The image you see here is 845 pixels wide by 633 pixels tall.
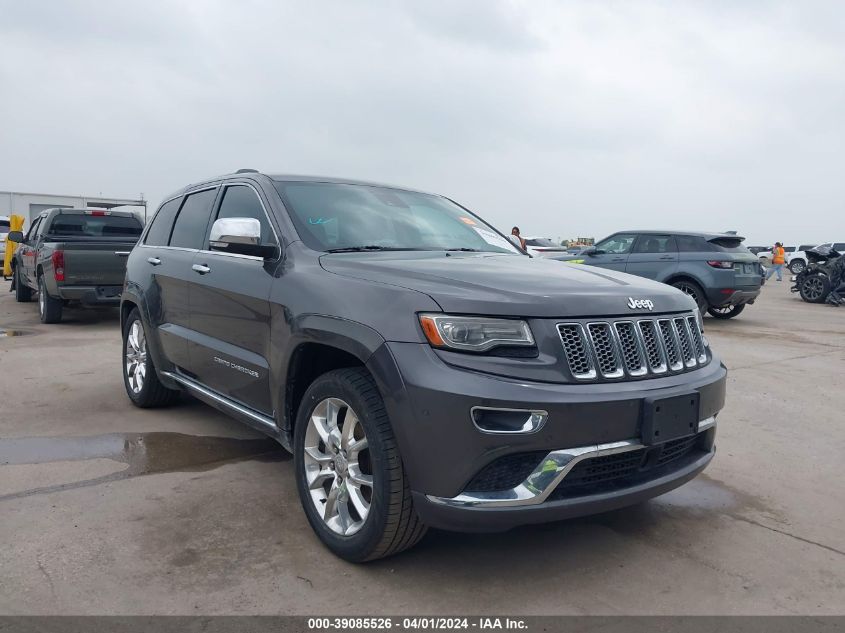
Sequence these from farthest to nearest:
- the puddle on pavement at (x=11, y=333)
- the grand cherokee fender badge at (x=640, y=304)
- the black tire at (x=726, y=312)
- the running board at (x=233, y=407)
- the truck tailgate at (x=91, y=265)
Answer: the black tire at (x=726, y=312) → the truck tailgate at (x=91, y=265) → the puddle on pavement at (x=11, y=333) → the running board at (x=233, y=407) → the grand cherokee fender badge at (x=640, y=304)

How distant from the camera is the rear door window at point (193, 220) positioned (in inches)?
179

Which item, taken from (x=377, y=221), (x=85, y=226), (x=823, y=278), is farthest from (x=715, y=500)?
(x=823, y=278)

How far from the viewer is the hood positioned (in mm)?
2641

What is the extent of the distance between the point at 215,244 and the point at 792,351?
25.4ft

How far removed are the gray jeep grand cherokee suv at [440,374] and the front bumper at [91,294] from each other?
259 inches

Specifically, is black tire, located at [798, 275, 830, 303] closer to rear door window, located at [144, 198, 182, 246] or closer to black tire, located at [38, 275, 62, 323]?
rear door window, located at [144, 198, 182, 246]

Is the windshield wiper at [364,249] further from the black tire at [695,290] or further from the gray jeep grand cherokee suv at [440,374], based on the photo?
the black tire at [695,290]

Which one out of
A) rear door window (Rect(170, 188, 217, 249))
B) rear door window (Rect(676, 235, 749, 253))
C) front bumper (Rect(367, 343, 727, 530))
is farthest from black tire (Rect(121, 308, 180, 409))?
rear door window (Rect(676, 235, 749, 253))

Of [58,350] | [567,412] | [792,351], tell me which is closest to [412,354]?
[567,412]

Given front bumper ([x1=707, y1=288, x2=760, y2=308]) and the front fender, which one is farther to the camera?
front bumper ([x1=707, y1=288, x2=760, y2=308])

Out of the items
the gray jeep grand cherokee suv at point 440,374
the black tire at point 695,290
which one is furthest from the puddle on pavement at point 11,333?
the black tire at point 695,290

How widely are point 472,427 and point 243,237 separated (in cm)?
160

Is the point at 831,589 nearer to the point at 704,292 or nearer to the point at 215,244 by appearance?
the point at 215,244

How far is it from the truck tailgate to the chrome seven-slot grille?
8.38m
